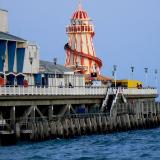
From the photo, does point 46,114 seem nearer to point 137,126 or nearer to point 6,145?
point 137,126

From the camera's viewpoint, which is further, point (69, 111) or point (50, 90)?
point (69, 111)

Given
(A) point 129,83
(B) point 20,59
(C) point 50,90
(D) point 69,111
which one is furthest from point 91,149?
Result: (A) point 129,83

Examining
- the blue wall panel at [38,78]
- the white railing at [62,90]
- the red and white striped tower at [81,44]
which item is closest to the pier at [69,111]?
the white railing at [62,90]

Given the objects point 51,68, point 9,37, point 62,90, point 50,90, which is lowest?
point 50,90

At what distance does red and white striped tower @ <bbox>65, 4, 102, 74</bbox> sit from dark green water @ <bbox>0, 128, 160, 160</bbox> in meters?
53.9

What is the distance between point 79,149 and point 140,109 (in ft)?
100.0

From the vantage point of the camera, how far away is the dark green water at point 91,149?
65.1 meters

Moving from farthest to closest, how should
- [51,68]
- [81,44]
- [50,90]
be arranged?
[81,44]
[51,68]
[50,90]

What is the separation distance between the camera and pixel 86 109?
9506cm

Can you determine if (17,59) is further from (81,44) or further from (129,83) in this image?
(81,44)

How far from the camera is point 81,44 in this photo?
141 metres

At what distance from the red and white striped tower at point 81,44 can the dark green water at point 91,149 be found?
5387 centimetres

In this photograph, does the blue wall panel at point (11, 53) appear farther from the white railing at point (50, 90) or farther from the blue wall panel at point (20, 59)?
the white railing at point (50, 90)

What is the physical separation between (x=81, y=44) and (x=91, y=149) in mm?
70372
